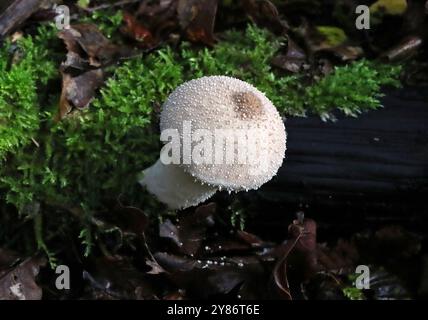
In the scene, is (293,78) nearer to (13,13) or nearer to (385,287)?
(385,287)

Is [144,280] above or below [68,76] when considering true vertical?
below

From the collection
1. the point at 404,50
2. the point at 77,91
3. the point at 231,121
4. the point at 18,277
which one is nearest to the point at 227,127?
the point at 231,121

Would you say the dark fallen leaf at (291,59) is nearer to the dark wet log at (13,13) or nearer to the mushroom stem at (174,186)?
the mushroom stem at (174,186)

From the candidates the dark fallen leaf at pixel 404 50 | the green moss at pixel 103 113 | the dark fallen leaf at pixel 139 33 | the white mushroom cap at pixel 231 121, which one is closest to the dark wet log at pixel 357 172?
the green moss at pixel 103 113
